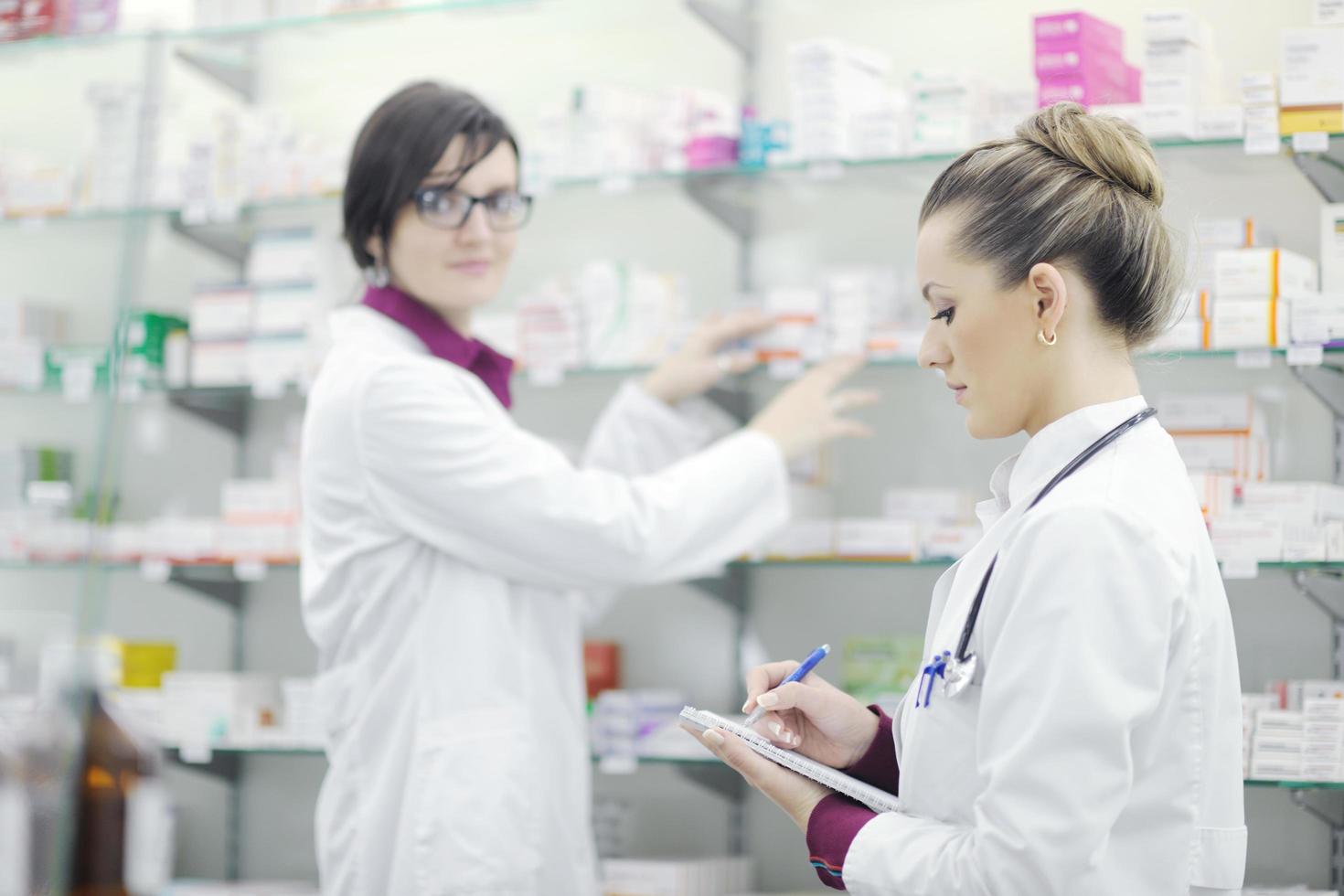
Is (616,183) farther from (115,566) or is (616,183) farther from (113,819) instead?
(113,819)

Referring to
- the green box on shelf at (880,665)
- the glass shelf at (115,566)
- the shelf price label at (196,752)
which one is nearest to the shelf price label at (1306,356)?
the green box on shelf at (880,665)

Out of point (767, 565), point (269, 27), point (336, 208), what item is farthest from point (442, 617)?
point (269, 27)

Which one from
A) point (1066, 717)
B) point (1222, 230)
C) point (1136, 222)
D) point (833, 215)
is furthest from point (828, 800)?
point (833, 215)

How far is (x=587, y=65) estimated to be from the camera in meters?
4.01

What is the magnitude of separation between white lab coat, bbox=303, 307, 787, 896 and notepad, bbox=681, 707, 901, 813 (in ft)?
3.06

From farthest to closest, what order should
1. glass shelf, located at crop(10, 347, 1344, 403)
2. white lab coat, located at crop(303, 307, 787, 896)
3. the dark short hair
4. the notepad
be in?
glass shelf, located at crop(10, 347, 1344, 403)
the dark short hair
white lab coat, located at crop(303, 307, 787, 896)
the notepad

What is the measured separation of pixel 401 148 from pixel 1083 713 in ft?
5.86

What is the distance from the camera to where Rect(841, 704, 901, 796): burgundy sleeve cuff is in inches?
65.6

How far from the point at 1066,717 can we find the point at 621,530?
146cm

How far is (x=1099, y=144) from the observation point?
4.70ft

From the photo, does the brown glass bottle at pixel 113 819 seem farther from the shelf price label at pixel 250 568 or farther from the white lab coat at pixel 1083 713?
the white lab coat at pixel 1083 713

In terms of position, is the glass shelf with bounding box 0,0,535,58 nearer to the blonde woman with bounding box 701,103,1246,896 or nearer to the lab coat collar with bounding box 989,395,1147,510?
the blonde woman with bounding box 701,103,1246,896

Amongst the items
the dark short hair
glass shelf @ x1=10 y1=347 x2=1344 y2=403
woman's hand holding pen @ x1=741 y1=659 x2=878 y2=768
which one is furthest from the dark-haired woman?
woman's hand holding pen @ x1=741 y1=659 x2=878 y2=768

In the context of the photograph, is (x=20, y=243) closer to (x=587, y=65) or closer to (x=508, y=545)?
(x=587, y=65)
